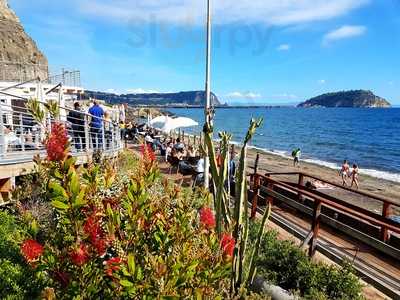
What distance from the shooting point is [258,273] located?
526cm

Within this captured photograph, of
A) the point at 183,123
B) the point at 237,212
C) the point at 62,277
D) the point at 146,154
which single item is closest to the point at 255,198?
the point at 237,212

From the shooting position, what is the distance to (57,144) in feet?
7.41

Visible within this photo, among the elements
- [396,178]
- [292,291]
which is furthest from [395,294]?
[396,178]

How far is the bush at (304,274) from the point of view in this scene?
16.0 feet

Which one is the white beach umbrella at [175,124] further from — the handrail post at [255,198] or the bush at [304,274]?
the bush at [304,274]

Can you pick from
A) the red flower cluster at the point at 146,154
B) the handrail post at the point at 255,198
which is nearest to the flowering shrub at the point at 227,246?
the red flower cluster at the point at 146,154

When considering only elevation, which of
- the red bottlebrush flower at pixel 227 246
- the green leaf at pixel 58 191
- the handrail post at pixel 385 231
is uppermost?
the green leaf at pixel 58 191

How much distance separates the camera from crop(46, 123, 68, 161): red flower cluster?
2.25m

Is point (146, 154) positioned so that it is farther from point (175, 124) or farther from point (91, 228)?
point (175, 124)

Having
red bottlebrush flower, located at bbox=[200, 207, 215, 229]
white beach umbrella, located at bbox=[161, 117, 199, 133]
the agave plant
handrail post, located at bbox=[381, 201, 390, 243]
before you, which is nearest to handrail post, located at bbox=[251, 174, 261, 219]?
handrail post, located at bbox=[381, 201, 390, 243]

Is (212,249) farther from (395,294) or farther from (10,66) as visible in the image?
(10,66)

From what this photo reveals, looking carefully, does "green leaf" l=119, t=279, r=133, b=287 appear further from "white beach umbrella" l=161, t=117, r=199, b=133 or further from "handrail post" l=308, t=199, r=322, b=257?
"white beach umbrella" l=161, t=117, r=199, b=133

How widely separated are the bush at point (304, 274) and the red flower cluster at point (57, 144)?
3504 mm

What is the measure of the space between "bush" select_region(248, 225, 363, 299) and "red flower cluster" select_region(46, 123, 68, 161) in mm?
3504
